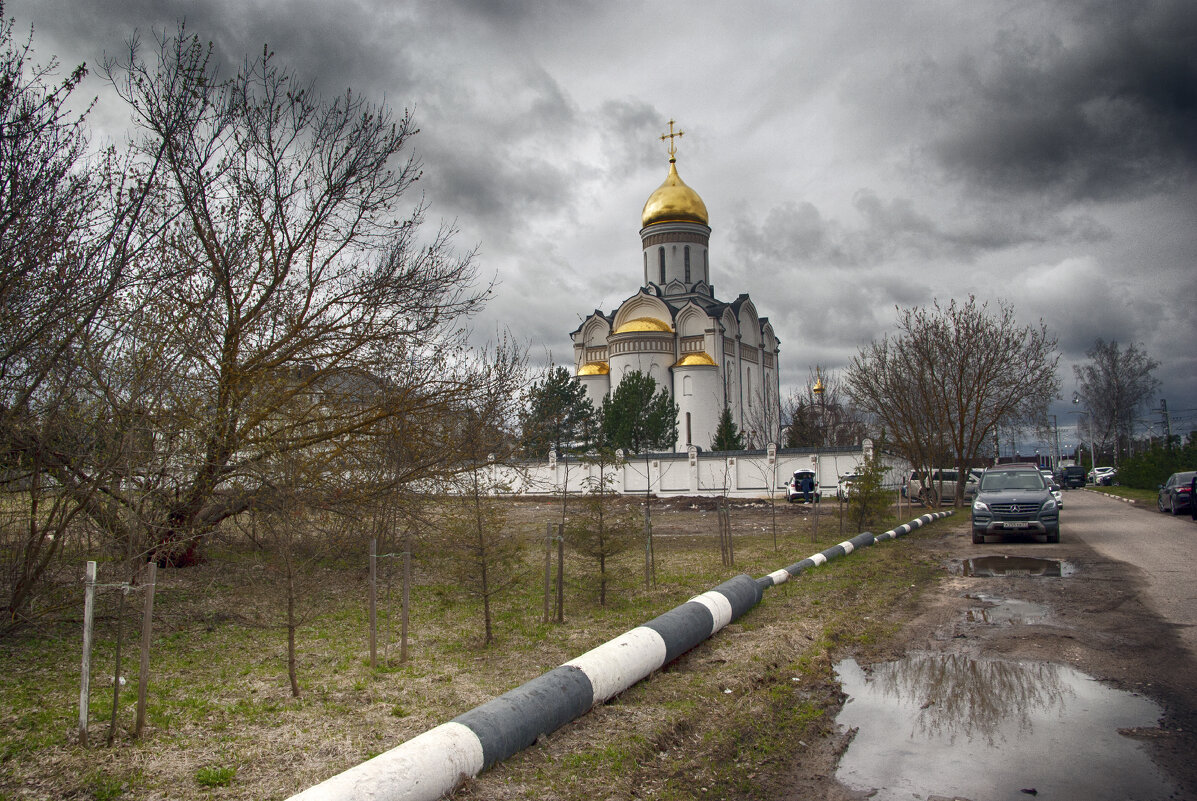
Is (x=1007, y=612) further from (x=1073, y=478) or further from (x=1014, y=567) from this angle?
(x=1073, y=478)

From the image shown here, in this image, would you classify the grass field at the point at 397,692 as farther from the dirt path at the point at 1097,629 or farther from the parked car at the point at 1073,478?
the parked car at the point at 1073,478

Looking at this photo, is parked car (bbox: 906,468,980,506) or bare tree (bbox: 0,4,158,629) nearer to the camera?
bare tree (bbox: 0,4,158,629)

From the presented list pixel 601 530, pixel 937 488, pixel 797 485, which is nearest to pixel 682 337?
pixel 797 485

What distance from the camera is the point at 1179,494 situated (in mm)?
22703

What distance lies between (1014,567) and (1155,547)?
14.7ft

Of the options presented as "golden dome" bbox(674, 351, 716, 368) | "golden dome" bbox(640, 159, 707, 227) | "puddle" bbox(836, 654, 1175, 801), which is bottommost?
"puddle" bbox(836, 654, 1175, 801)

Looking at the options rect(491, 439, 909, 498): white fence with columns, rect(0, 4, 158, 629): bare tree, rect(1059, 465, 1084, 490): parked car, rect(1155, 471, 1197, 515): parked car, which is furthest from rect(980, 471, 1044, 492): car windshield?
rect(1059, 465, 1084, 490): parked car

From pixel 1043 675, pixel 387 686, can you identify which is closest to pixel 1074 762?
pixel 1043 675

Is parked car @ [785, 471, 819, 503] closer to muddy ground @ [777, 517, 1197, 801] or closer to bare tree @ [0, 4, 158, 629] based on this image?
muddy ground @ [777, 517, 1197, 801]

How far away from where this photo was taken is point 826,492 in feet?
129

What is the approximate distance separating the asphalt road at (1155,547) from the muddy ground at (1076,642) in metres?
0.21

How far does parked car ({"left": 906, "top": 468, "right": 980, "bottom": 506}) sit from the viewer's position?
3294 centimetres

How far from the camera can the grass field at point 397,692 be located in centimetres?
449

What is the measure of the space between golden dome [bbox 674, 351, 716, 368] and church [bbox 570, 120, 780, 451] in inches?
2.6
